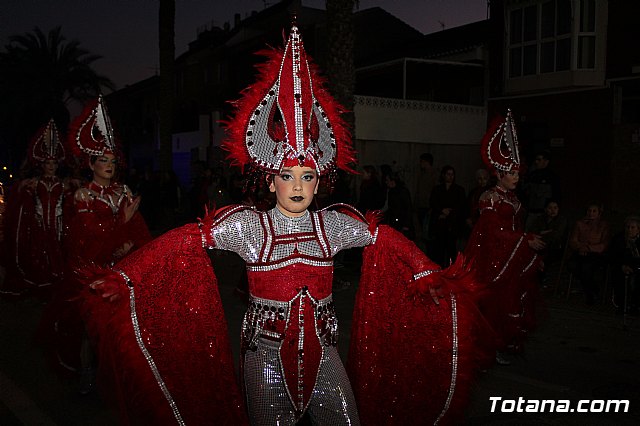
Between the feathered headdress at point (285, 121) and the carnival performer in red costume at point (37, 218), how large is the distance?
5.63 m

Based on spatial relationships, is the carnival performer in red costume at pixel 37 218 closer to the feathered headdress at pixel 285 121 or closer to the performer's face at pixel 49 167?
the performer's face at pixel 49 167

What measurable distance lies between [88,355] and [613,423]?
4.13 meters

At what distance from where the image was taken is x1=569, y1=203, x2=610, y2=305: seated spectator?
8.46 meters

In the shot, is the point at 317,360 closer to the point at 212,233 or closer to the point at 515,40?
the point at 212,233

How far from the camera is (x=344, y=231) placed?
3.31 meters

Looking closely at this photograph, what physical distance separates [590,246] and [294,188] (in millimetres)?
6811

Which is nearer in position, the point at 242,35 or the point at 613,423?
the point at 613,423

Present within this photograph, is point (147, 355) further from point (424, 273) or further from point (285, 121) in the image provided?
point (424, 273)

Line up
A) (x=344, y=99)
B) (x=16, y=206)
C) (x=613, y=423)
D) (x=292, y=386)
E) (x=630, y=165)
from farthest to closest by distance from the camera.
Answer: (x=630, y=165)
(x=344, y=99)
(x=16, y=206)
(x=613, y=423)
(x=292, y=386)

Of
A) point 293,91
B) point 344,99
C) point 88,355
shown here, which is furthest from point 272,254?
point 344,99

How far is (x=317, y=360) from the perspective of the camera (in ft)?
9.98

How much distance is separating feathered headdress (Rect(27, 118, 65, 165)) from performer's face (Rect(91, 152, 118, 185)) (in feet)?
10.1

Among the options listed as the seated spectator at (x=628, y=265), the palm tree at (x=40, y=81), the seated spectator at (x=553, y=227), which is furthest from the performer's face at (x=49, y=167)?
the palm tree at (x=40, y=81)

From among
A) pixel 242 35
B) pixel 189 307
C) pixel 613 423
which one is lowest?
pixel 613 423
